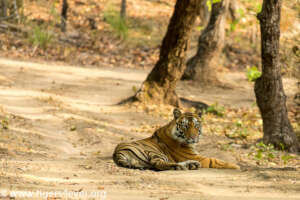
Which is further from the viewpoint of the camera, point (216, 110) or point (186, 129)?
point (216, 110)

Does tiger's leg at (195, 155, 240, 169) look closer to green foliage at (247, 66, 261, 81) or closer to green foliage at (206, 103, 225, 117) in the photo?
green foliage at (247, 66, 261, 81)

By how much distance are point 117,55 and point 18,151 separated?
11.0 m

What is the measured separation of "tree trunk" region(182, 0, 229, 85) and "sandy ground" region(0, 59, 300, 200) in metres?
0.53

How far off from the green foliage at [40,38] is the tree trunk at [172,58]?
20.5 feet

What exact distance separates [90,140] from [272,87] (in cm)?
308

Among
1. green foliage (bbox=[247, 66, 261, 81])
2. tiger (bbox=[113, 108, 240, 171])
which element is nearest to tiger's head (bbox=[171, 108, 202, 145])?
tiger (bbox=[113, 108, 240, 171])

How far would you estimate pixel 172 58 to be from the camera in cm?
1078

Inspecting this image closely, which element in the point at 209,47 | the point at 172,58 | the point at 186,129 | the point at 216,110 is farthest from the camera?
the point at 209,47

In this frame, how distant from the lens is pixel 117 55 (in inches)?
690

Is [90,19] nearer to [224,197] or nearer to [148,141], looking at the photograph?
[148,141]

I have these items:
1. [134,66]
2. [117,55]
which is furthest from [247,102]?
[117,55]

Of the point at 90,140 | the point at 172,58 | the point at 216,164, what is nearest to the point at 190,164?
the point at 216,164

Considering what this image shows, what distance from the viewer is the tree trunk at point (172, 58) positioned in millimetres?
10531

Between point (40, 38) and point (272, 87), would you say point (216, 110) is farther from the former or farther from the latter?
point (40, 38)
